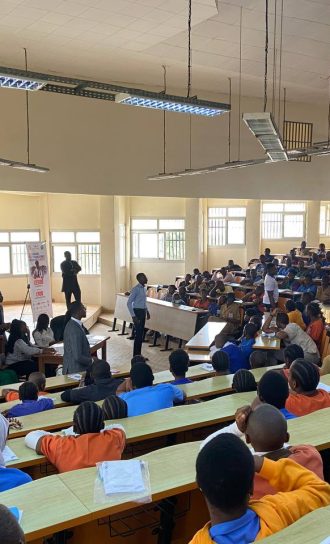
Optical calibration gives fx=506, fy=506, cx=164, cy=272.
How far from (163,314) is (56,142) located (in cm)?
442

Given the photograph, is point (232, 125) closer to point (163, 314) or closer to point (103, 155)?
point (103, 155)

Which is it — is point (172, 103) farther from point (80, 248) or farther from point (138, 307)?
point (80, 248)

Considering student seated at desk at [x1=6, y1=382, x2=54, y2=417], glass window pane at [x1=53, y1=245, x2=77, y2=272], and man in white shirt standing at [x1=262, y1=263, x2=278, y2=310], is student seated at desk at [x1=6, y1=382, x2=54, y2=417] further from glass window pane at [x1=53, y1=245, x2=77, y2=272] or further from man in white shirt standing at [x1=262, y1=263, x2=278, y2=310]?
glass window pane at [x1=53, y1=245, x2=77, y2=272]

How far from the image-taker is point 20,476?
2.47 meters

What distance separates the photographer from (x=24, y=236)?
532 inches

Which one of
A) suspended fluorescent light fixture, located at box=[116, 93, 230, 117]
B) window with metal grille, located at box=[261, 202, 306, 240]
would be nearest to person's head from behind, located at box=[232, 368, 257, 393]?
suspended fluorescent light fixture, located at box=[116, 93, 230, 117]

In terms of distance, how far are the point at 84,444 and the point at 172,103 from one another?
3229mm

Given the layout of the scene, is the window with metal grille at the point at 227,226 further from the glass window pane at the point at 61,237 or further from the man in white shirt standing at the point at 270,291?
the man in white shirt standing at the point at 270,291

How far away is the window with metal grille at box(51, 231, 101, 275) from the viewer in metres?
13.8

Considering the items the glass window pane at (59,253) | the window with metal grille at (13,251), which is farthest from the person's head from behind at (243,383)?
the glass window pane at (59,253)

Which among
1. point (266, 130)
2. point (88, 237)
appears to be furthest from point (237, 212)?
point (266, 130)

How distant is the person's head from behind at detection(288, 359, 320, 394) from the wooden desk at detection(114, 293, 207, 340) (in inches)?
216

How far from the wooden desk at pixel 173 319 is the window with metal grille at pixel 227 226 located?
6.15 metres

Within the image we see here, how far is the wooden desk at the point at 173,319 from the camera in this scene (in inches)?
362
